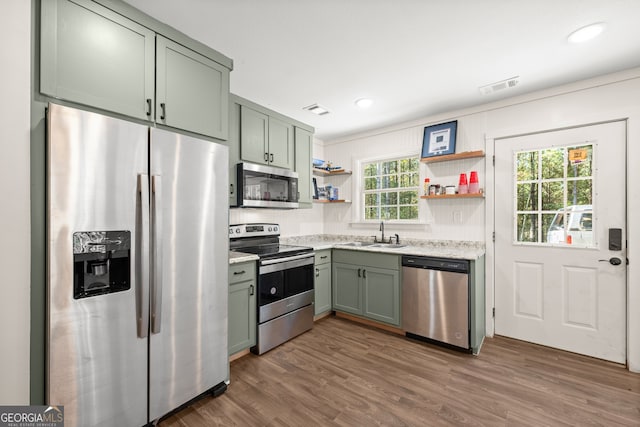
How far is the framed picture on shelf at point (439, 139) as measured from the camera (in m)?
3.17

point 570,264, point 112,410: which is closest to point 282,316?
point 112,410

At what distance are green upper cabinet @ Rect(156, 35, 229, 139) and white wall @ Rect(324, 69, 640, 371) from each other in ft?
7.81

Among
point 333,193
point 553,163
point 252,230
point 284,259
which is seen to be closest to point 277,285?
point 284,259

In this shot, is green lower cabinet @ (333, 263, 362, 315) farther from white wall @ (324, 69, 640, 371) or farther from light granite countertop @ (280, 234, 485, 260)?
white wall @ (324, 69, 640, 371)

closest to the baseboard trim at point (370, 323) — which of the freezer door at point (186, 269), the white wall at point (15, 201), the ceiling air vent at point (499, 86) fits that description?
the freezer door at point (186, 269)

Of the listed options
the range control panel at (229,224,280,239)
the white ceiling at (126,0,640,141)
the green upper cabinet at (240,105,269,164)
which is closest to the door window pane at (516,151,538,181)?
the white ceiling at (126,0,640,141)

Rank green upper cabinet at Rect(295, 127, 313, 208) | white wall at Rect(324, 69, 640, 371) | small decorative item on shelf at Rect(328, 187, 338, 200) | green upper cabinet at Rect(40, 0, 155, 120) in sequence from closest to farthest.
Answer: green upper cabinet at Rect(40, 0, 155, 120) < white wall at Rect(324, 69, 640, 371) < green upper cabinet at Rect(295, 127, 313, 208) < small decorative item on shelf at Rect(328, 187, 338, 200)

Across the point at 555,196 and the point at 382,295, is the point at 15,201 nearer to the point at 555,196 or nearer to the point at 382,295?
the point at 382,295

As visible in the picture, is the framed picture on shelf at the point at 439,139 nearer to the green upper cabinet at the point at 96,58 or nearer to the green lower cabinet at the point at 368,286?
the green lower cabinet at the point at 368,286

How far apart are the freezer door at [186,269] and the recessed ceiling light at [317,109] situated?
56.8 inches

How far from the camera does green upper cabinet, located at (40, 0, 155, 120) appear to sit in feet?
4.38

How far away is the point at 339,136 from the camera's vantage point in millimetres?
4273

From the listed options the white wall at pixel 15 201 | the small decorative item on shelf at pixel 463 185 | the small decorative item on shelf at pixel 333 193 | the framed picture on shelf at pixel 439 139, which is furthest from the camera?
the small decorative item on shelf at pixel 333 193

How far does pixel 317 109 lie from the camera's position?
125 inches
